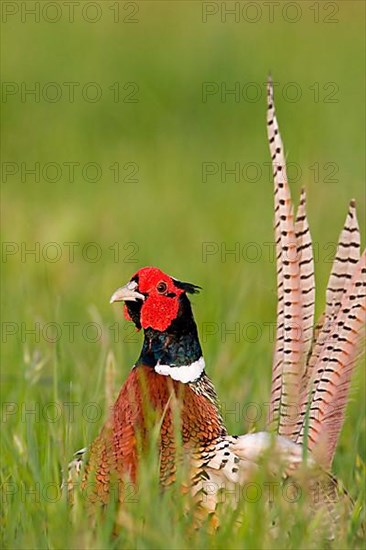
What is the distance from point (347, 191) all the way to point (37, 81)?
9.15 ft

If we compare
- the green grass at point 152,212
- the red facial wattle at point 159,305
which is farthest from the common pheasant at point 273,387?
the green grass at point 152,212

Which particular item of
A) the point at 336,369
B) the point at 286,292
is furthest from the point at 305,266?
Answer: the point at 336,369

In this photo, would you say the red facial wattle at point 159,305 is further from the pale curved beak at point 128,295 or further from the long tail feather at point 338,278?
the long tail feather at point 338,278

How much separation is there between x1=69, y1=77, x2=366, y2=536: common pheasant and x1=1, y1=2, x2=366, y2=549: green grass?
0.54 feet

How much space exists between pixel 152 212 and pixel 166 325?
346 cm

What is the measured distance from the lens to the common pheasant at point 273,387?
10.1 feet

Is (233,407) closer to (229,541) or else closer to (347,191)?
(229,541)

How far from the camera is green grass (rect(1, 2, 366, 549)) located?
134 inches

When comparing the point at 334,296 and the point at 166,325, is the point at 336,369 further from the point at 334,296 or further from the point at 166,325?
the point at 166,325

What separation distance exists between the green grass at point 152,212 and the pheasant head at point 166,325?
394 mm

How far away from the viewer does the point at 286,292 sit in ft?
11.0

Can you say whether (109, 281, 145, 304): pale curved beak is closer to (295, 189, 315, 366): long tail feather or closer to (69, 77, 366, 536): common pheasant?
(69, 77, 366, 536): common pheasant

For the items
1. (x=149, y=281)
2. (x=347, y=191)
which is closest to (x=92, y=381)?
(x=149, y=281)

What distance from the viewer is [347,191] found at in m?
6.74
